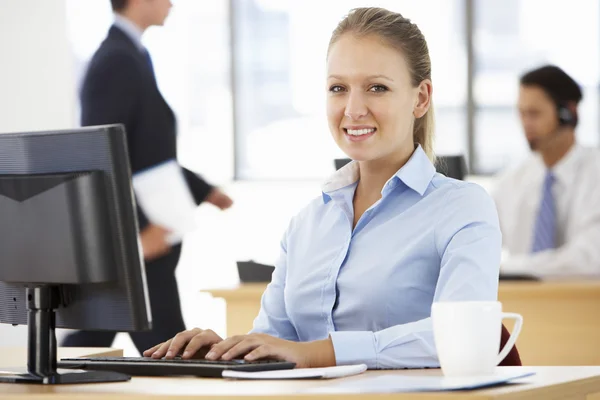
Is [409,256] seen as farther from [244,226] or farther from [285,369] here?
[244,226]

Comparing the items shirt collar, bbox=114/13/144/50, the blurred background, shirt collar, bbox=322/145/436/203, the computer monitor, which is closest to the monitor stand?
the computer monitor

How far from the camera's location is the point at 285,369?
162 cm

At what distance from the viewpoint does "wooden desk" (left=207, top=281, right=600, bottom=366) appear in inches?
130

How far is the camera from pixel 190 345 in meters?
1.78

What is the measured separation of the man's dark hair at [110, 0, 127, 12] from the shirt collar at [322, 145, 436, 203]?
1.58 meters

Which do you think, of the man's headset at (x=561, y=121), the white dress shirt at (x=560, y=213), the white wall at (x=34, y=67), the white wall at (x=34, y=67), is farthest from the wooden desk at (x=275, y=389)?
the white wall at (x=34, y=67)

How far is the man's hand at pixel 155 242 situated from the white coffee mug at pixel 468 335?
6.15 ft

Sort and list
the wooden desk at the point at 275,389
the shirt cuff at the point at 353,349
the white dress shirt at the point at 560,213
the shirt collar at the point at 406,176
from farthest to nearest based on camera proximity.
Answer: the white dress shirt at the point at 560,213 < the shirt collar at the point at 406,176 < the shirt cuff at the point at 353,349 < the wooden desk at the point at 275,389

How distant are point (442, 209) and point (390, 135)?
0.63 ft

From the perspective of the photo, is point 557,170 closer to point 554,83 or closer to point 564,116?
point 564,116

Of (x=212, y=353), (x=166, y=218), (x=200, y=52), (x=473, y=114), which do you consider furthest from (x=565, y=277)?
(x=200, y=52)

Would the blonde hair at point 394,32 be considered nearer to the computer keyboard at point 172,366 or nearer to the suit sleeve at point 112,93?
the computer keyboard at point 172,366

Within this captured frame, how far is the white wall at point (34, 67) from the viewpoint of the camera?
16.9ft

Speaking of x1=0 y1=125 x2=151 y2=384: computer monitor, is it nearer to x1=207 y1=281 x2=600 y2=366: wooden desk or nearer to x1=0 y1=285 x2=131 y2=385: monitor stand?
x1=0 y1=285 x2=131 y2=385: monitor stand
